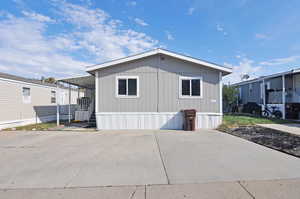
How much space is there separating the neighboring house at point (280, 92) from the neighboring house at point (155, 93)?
8469 millimetres

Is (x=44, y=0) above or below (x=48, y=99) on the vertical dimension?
above

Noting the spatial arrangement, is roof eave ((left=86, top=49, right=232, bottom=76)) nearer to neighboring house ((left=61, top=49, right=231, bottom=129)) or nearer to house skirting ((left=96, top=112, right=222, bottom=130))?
neighboring house ((left=61, top=49, right=231, bottom=129))

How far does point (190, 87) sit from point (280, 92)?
10450mm

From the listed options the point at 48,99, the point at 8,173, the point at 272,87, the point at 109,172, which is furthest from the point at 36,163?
the point at 272,87

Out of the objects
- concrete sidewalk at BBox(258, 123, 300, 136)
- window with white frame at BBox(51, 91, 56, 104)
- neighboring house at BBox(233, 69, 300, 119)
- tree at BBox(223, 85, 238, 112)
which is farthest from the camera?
tree at BBox(223, 85, 238, 112)

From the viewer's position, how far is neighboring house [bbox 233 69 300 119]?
13507 mm

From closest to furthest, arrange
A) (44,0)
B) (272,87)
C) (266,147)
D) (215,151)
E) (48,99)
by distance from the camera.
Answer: (215,151) < (266,147) < (44,0) < (48,99) < (272,87)

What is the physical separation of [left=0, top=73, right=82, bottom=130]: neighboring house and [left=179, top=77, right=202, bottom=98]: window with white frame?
347 inches

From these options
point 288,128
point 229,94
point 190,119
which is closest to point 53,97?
point 190,119

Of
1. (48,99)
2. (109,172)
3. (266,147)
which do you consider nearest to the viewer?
(109,172)

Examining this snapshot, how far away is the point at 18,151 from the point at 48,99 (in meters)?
9.79

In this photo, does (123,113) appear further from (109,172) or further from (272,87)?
(272,87)

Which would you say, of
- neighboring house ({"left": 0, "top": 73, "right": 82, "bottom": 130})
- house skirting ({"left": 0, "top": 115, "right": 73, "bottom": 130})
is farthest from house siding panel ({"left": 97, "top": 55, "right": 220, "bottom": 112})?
house skirting ({"left": 0, "top": 115, "right": 73, "bottom": 130})

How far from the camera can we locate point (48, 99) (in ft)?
45.1
